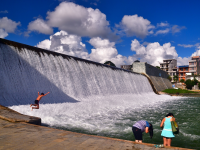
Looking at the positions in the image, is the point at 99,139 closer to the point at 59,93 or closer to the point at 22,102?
the point at 22,102

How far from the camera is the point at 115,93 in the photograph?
77.5ft

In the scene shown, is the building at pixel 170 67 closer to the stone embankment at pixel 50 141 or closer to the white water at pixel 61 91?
the white water at pixel 61 91

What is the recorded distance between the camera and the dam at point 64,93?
864cm

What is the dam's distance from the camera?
8635mm

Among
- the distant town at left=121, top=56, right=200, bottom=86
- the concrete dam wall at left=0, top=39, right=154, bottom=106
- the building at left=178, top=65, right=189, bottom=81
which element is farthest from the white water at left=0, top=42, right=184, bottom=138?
the building at left=178, top=65, right=189, bottom=81

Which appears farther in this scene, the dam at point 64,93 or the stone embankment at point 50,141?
the dam at point 64,93

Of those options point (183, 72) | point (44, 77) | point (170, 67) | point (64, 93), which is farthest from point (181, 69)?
point (44, 77)

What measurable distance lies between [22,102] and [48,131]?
260 inches

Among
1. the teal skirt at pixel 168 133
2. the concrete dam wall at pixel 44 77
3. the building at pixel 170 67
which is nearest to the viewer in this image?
the teal skirt at pixel 168 133

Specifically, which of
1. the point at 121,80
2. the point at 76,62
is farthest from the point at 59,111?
the point at 121,80

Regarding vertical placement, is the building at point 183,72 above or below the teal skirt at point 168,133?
above

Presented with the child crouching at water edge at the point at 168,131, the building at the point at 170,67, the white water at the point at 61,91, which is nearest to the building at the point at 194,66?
the building at the point at 170,67

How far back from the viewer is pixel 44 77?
560 inches

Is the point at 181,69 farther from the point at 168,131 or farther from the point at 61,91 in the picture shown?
the point at 168,131
